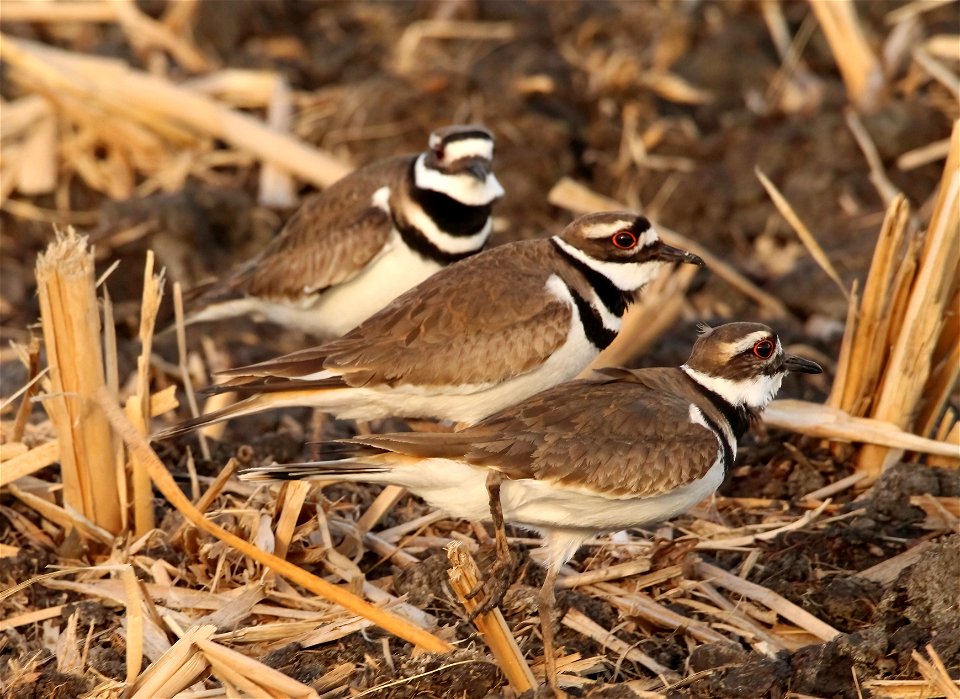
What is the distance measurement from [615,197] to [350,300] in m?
3.15

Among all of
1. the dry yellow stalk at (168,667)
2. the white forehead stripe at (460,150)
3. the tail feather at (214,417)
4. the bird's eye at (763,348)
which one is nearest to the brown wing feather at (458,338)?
the tail feather at (214,417)

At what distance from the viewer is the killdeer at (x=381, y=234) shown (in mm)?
6859

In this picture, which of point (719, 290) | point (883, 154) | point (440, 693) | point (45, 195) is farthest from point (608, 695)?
point (45, 195)

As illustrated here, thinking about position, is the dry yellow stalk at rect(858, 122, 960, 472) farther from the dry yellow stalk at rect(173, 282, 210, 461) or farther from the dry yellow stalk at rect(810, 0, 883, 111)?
the dry yellow stalk at rect(810, 0, 883, 111)

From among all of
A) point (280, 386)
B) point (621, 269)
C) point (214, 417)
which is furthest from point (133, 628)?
point (621, 269)

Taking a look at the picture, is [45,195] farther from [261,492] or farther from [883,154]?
[883,154]

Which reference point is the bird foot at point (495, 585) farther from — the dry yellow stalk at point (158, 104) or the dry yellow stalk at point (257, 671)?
the dry yellow stalk at point (158, 104)

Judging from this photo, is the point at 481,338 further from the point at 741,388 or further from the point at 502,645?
the point at 502,645

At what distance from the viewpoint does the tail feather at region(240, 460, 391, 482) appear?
4852mm

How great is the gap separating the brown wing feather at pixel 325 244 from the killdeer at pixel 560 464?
1836mm

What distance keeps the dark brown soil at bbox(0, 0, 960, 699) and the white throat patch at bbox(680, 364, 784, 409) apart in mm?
618

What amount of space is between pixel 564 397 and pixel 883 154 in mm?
5165

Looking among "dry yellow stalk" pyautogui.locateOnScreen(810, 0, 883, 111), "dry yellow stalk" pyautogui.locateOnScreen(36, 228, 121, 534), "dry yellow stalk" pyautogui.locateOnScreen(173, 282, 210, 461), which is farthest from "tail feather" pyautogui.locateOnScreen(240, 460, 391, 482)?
"dry yellow stalk" pyautogui.locateOnScreen(810, 0, 883, 111)

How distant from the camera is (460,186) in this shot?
6.82m
